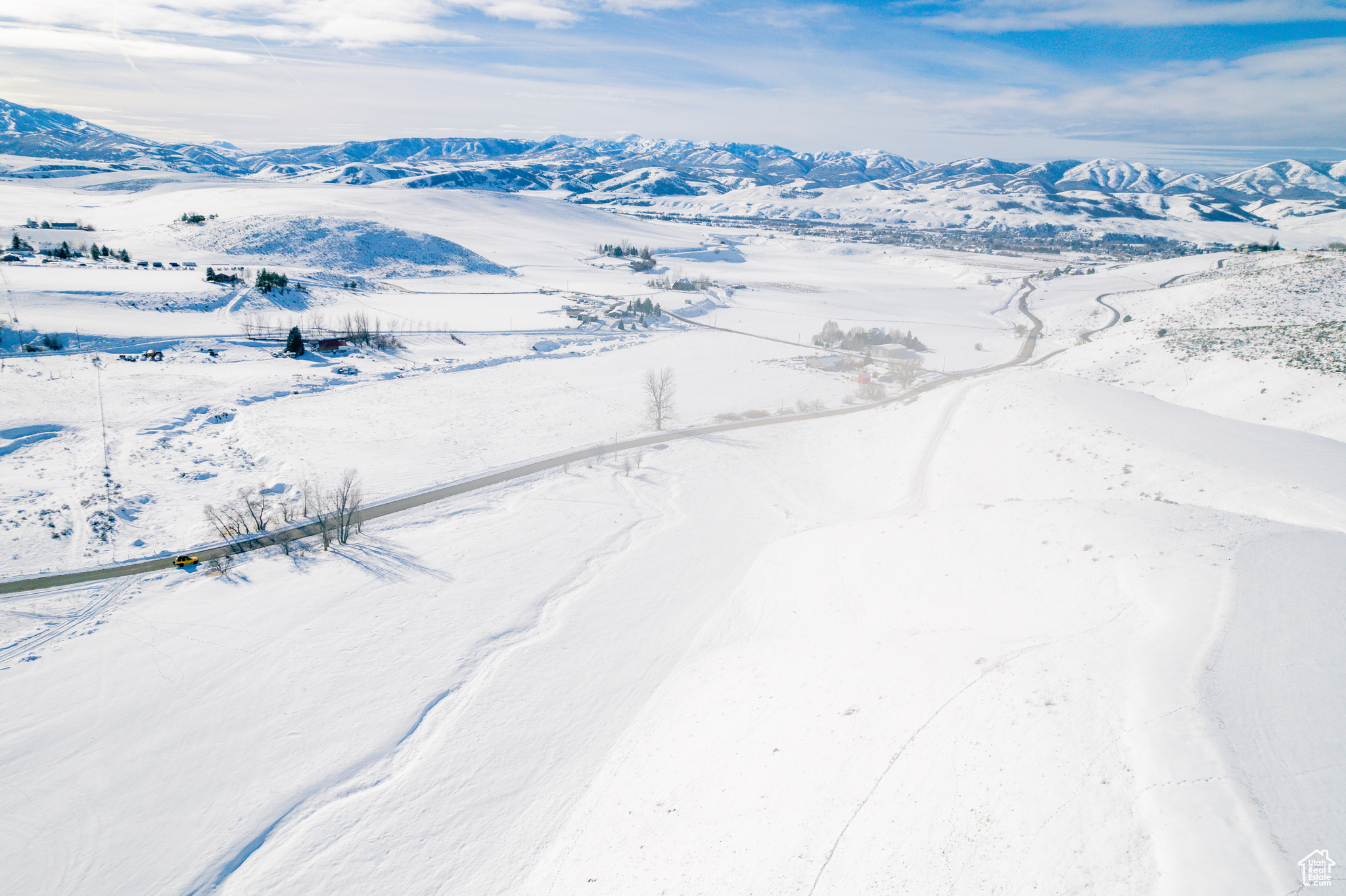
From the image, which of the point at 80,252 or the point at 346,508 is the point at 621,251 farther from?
the point at 346,508

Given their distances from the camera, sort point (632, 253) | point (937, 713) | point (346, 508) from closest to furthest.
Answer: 1. point (937, 713)
2. point (346, 508)
3. point (632, 253)

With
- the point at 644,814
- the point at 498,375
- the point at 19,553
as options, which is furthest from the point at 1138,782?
the point at 498,375

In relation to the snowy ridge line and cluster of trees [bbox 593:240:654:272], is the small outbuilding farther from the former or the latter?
cluster of trees [bbox 593:240:654:272]

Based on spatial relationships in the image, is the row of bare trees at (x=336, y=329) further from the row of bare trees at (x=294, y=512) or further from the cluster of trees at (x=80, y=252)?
the row of bare trees at (x=294, y=512)

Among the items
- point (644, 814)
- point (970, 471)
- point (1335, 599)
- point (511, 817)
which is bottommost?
point (511, 817)

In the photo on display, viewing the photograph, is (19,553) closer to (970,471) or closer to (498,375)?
(498,375)

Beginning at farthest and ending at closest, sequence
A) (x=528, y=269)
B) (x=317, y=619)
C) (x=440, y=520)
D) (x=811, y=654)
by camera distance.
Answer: (x=528, y=269), (x=440, y=520), (x=317, y=619), (x=811, y=654)

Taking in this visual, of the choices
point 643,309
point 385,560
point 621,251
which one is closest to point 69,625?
point 385,560
